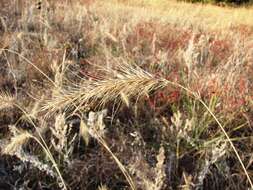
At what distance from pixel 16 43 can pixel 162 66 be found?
1.48m

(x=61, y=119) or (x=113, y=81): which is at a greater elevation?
(x=113, y=81)

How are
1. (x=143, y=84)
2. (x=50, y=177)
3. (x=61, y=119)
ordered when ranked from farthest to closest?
(x=50, y=177) < (x=61, y=119) < (x=143, y=84)

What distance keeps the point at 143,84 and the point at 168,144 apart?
0.74m

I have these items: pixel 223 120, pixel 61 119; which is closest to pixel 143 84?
pixel 61 119

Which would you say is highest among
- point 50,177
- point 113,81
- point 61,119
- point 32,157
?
point 113,81

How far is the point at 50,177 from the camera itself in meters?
2.36

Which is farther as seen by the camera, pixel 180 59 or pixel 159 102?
pixel 180 59

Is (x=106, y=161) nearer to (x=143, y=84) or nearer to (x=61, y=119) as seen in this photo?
(x=61, y=119)

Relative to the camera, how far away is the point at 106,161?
2.42 m

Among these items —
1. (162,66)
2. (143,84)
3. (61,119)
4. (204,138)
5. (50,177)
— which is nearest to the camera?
(143,84)

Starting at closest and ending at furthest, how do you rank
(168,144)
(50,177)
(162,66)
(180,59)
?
(50,177) → (168,144) → (162,66) → (180,59)

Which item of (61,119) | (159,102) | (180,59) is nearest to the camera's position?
(61,119)

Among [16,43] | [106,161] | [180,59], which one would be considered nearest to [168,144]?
[106,161]

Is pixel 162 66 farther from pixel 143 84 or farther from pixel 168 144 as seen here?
pixel 143 84
